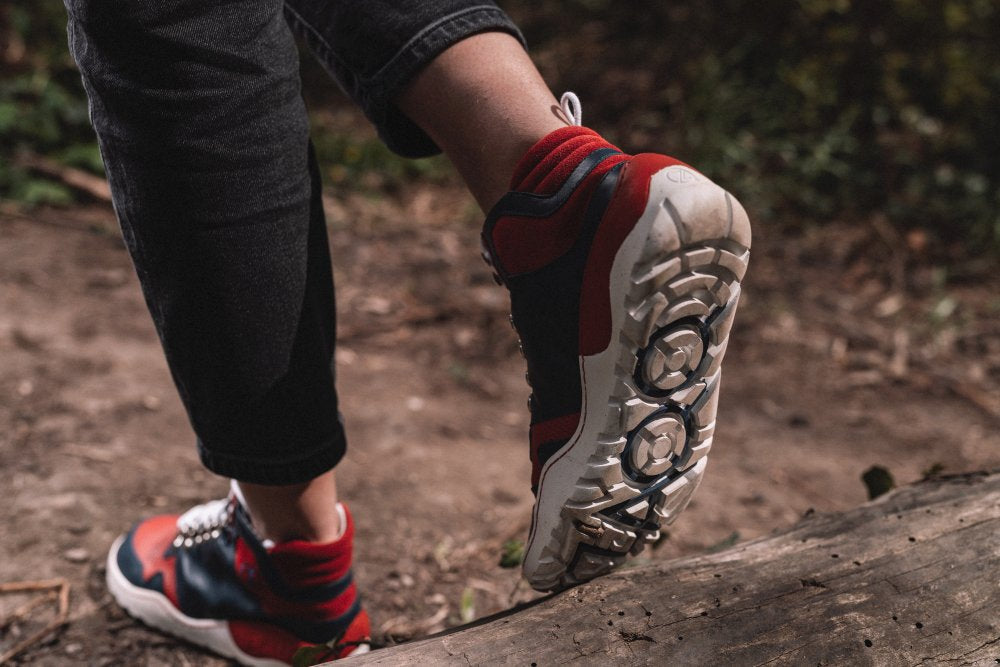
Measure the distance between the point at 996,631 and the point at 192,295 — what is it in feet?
3.48

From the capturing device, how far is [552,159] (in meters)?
1.06

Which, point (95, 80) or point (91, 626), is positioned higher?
point (95, 80)

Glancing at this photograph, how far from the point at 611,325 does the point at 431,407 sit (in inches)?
57.3

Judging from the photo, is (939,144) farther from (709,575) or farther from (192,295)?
(192,295)

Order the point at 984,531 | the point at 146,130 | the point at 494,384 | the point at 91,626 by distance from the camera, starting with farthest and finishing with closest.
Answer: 1. the point at 494,384
2. the point at 91,626
3. the point at 984,531
4. the point at 146,130

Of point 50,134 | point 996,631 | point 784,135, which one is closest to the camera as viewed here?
point 996,631

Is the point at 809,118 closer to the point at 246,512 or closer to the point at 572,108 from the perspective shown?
the point at 572,108

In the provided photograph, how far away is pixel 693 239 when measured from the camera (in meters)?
1.00

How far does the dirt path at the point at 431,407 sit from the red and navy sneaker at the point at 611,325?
35 centimetres

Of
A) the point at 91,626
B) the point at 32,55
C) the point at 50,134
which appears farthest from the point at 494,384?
the point at 32,55

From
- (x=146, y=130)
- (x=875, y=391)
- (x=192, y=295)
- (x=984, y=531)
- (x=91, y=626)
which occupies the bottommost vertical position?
(x=875, y=391)

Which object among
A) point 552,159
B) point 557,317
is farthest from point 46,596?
point 552,159

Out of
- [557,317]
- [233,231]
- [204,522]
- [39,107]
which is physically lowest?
[39,107]

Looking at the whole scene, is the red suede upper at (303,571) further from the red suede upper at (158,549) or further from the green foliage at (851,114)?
the green foliage at (851,114)
